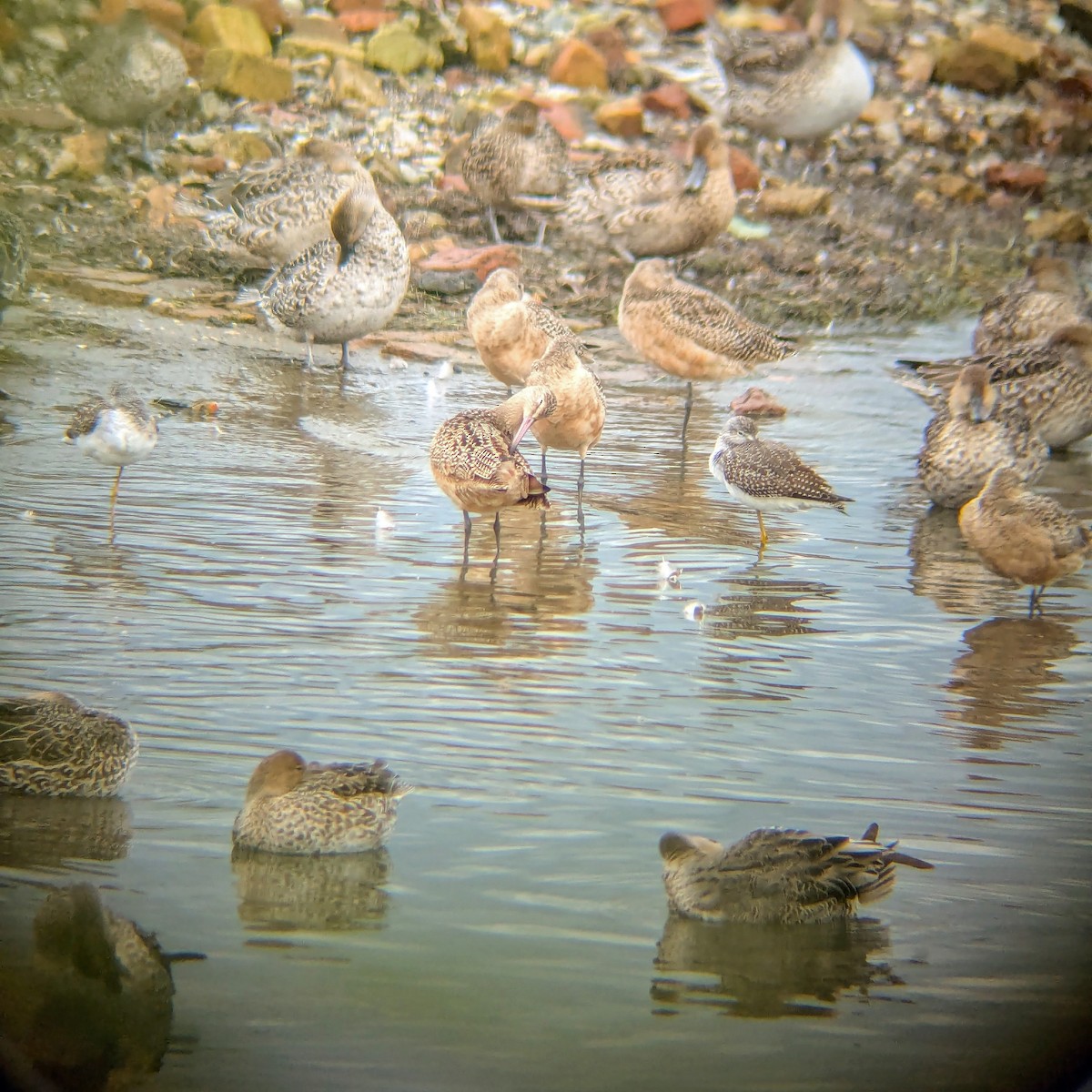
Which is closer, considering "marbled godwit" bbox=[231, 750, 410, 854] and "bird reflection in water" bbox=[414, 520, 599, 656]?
"marbled godwit" bbox=[231, 750, 410, 854]

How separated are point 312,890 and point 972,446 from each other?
3.60 meters

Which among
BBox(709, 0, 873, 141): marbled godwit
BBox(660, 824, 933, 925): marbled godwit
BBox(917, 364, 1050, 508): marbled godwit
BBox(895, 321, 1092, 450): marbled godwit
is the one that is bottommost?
BBox(660, 824, 933, 925): marbled godwit

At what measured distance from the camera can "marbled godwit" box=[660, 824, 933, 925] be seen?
A: 2.80 m

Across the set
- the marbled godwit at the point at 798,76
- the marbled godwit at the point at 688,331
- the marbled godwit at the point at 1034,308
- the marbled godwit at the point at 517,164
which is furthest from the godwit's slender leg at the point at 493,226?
the marbled godwit at the point at 1034,308

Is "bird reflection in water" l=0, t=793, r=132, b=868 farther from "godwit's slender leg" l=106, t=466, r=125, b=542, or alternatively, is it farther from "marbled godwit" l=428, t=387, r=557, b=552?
"marbled godwit" l=428, t=387, r=557, b=552

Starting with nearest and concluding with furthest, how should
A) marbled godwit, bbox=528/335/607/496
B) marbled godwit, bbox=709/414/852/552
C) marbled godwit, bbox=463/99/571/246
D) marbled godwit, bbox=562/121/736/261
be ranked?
marbled godwit, bbox=709/414/852/552, marbled godwit, bbox=528/335/607/496, marbled godwit, bbox=562/121/736/261, marbled godwit, bbox=463/99/571/246

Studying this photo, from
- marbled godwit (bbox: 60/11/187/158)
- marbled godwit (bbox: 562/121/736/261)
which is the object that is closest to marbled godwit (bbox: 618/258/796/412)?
marbled godwit (bbox: 562/121/736/261)

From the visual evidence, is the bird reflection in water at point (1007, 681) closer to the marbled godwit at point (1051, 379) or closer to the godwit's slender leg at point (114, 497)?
the marbled godwit at point (1051, 379)

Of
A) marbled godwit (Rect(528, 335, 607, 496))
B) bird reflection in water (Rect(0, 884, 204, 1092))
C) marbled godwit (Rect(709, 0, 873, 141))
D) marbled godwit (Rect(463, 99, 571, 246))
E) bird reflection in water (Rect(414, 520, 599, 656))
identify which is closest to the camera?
bird reflection in water (Rect(0, 884, 204, 1092))

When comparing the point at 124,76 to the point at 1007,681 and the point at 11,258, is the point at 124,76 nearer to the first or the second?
the point at 11,258

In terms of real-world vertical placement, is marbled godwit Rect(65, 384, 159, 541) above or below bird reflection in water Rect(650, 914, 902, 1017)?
above

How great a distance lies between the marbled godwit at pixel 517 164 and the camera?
339 inches

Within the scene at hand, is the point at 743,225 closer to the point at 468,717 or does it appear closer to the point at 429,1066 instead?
the point at 468,717

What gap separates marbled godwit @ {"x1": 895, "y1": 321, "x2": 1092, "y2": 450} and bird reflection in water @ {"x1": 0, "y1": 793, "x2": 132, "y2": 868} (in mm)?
4269
